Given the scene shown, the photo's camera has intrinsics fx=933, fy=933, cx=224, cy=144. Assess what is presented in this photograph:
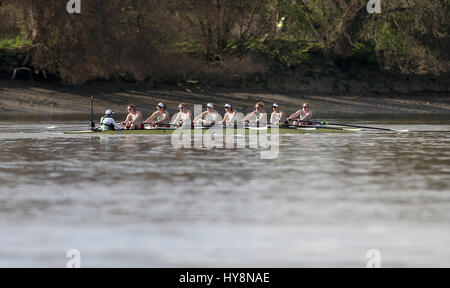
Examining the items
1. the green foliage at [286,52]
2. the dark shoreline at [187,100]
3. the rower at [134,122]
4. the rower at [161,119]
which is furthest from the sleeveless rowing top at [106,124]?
the green foliage at [286,52]

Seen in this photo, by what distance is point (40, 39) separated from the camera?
57219mm

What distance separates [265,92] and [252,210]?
47521 millimetres

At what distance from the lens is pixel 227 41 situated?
66.6m

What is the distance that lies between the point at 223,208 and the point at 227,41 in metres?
50.7

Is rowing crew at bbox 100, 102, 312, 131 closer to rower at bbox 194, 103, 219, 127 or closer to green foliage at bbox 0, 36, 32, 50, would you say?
rower at bbox 194, 103, 219, 127

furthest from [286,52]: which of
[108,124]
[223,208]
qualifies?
[223,208]

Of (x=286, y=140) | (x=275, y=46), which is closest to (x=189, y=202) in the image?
(x=286, y=140)

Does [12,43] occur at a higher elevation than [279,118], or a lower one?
higher

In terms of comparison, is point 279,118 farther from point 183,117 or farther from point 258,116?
point 183,117

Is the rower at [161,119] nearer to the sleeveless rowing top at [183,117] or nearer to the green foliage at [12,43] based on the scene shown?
the sleeveless rowing top at [183,117]

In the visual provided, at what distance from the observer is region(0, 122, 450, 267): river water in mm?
12922

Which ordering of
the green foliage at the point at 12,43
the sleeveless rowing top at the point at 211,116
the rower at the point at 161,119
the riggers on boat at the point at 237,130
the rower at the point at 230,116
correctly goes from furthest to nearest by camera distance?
the green foliage at the point at 12,43
the sleeveless rowing top at the point at 211,116
the rower at the point at 230,116
the rower at the point at 161,119
the riggers on boat at the point at 237,130

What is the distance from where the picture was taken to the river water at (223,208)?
12922 mm

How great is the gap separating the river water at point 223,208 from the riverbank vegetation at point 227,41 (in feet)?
98.0
